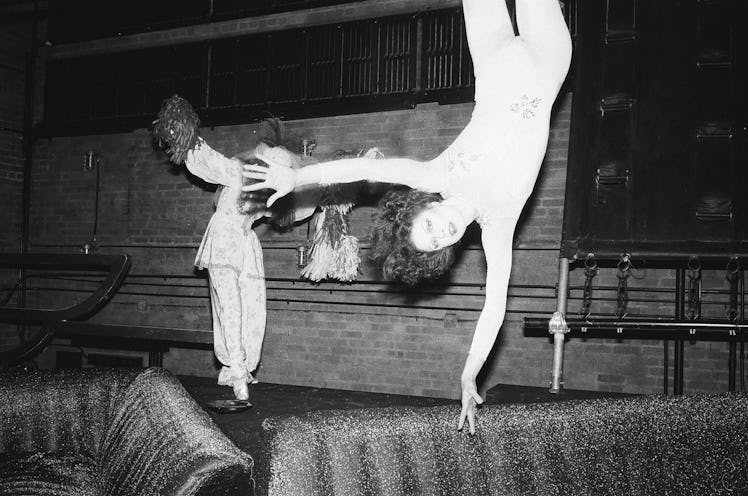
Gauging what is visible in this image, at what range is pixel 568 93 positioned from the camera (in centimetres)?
484

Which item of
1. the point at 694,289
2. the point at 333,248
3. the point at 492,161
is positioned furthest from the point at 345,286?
the point at 492,161

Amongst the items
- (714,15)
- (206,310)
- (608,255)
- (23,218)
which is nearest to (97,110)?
(23,218)

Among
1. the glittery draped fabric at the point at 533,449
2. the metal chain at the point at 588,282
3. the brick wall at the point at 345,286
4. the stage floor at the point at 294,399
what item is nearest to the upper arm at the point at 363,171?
the glittery draped fabric at the point at 533,449

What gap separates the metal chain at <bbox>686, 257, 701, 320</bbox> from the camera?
13.1 ft

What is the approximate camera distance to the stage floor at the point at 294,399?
348 cm

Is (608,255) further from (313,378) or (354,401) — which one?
(313,378)

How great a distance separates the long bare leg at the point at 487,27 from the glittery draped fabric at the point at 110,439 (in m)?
1.96

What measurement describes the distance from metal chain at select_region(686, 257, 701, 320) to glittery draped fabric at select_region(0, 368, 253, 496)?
3370 mm

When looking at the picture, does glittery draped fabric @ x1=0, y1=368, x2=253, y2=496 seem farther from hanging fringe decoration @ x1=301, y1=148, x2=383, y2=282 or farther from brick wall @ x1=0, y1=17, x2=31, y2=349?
brick wall @ x1=0, y1=17, x2=31, y2=349

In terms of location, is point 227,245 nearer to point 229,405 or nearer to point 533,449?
point 229,405

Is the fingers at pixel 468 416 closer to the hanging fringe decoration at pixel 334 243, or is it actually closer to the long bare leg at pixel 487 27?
the long bare leg at pixel 487 27

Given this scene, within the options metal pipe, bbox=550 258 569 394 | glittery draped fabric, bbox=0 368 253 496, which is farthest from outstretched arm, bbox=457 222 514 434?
metal pipe, bbox=550 258 569 394

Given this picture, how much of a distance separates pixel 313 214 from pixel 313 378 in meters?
1.57

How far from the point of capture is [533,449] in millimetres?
1923
